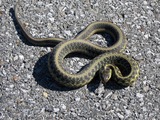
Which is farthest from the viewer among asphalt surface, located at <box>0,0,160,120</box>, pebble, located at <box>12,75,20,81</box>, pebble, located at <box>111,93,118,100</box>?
pebble, located at <box>12,75,20,81</box>

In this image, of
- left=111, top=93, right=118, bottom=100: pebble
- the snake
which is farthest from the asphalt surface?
the snake

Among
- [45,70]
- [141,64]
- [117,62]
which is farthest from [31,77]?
[141,64]

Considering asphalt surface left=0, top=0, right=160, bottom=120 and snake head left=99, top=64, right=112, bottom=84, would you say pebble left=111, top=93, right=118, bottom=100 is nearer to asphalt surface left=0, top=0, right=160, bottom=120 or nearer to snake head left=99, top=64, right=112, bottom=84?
asphalt surface left=0, top=0, right=160, bottom=120

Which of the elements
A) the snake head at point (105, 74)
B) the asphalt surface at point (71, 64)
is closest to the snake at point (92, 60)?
the snake head at point (105, 74)

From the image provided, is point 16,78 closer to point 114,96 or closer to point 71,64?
point 71,64

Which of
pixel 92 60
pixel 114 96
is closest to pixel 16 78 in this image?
pixel 92 60

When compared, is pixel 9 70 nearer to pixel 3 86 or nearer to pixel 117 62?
pixel 3 86
